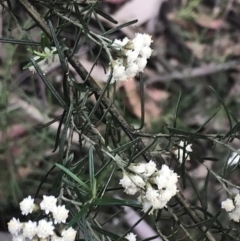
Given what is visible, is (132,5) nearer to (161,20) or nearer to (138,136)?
(161,20)

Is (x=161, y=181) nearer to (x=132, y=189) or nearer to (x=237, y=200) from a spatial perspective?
(x=132, y=189)

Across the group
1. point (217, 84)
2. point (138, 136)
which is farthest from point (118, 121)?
point (217, 84)

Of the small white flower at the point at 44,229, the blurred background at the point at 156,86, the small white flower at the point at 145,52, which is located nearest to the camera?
the small white flower at the point at 44,229

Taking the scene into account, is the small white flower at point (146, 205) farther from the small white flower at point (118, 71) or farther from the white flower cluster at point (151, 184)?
the small white flower at point (118, 71)

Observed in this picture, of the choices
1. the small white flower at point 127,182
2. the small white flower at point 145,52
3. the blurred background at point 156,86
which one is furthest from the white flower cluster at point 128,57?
the blurred background at point 156,86

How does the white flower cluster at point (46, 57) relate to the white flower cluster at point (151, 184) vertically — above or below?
above

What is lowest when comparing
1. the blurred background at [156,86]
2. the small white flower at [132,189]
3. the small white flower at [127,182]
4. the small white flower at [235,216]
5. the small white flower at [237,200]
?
the small white flower at [235,216]
